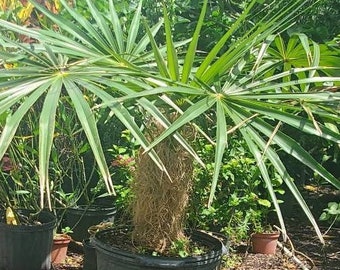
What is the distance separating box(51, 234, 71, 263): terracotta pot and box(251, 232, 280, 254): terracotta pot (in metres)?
1.21

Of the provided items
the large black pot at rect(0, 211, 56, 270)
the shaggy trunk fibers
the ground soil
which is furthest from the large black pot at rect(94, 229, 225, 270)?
the ground soil

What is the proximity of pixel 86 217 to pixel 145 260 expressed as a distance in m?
1.72

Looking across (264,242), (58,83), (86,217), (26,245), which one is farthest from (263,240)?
(58,83)

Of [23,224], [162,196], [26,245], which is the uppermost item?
[162,196]

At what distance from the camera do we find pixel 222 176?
3662 mm

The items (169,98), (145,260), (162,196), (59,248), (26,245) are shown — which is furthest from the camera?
(59,248)

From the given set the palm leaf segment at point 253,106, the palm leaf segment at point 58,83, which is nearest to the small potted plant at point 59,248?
the palm leaf segment at point 58,83

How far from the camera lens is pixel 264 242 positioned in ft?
12.4

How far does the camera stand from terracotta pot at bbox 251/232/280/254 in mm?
3773

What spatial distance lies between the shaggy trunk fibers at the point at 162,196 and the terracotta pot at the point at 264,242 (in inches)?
58.9

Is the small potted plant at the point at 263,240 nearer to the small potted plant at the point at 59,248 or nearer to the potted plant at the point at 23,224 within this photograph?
the small potted plant at the point at 59,248

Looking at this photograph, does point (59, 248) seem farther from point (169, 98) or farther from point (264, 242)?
point (169, 98)

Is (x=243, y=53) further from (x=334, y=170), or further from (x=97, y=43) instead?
(x=334, y=170)

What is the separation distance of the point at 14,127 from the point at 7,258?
6.52ft
